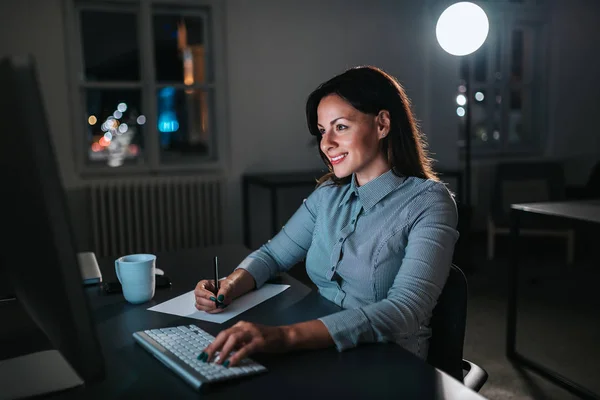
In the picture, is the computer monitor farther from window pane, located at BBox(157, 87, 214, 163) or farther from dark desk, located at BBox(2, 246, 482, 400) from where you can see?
window pane, located at BBox(157, 87, 214, 163)

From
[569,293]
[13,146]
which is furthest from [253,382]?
[569,293]

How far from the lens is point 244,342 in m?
0.91

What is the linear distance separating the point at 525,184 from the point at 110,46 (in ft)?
12.3

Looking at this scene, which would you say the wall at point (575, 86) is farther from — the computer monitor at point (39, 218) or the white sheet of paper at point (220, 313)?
the computer monitor at point (39, 218)

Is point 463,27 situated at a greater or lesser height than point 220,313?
greater

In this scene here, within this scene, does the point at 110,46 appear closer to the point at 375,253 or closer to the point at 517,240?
the point at 517,240

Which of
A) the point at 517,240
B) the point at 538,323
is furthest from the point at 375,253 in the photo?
the point at 538,323

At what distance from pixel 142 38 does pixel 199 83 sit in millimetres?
533

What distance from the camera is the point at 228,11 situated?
4305 mm

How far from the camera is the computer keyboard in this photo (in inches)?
33.2

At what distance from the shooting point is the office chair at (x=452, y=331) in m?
1.16

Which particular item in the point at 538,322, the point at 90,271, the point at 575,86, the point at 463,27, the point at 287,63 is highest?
the point at 463,27

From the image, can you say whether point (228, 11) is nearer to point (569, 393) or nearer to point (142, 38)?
point (142, 38)

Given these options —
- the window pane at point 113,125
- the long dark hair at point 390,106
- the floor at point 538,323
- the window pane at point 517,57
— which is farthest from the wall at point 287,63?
the long dark hair at point 390,106
